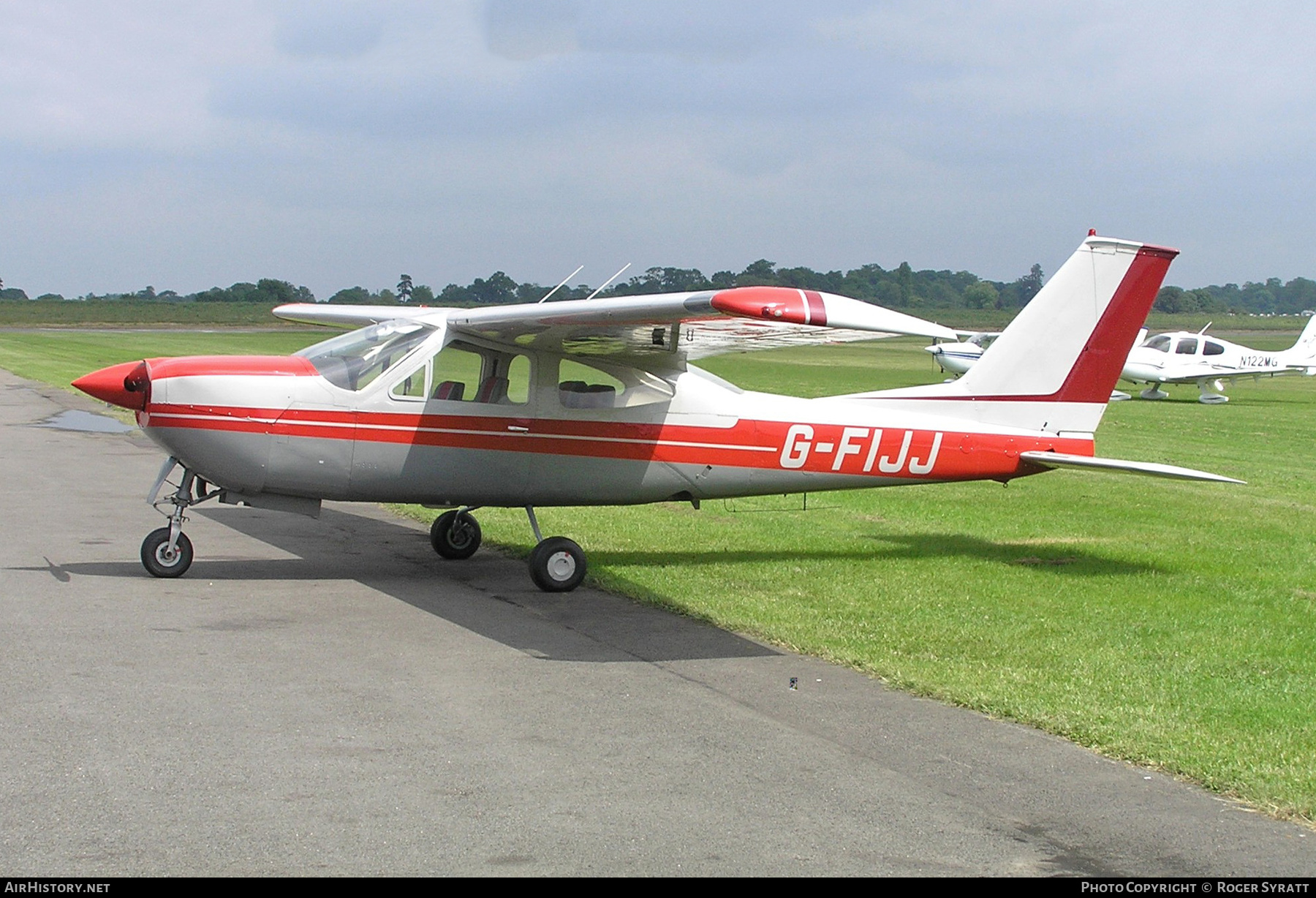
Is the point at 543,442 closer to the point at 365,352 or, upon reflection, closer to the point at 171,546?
the point at 365,352

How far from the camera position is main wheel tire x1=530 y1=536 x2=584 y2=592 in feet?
30.8

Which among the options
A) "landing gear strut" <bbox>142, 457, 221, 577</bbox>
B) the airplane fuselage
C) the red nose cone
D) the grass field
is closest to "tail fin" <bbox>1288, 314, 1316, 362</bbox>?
the grass field

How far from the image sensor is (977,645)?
784 centimetres

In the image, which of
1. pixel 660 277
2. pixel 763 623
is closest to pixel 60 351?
pixel 660 277

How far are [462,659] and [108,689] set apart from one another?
6.10 ft

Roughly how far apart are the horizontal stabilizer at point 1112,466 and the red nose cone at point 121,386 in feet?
23.1

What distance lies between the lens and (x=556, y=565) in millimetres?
9406

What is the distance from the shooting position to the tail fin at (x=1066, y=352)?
11.0 m

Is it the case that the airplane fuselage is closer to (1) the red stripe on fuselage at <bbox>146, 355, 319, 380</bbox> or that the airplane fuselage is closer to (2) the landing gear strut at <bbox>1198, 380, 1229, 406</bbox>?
(1) the red stripe on fuselage at <bbox>146, 355, 319, 380</bbox>

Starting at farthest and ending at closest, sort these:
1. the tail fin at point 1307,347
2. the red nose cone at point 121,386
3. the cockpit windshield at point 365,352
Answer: the tail fin at point 1307,347 → the cockpit windshield at point 365,352 → the red nose cone at point 121,386

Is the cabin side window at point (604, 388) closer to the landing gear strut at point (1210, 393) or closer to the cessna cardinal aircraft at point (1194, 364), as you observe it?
the cessna cardinal aircraft at point (1194, 364)

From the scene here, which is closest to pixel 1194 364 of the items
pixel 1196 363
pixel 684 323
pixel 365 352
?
pixel 1196 363

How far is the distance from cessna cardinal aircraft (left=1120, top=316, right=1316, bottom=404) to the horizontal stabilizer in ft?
87.5

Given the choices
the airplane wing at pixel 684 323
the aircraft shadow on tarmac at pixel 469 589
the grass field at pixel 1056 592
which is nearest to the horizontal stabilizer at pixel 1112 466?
the grass field at pixel 1056 592
